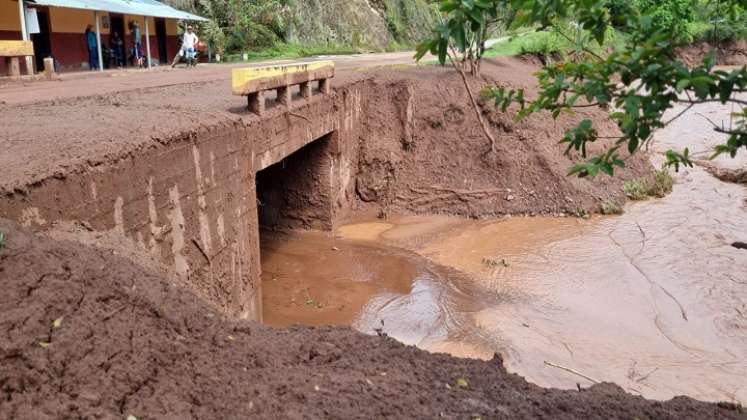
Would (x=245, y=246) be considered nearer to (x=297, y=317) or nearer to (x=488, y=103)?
(x=297, y=317)

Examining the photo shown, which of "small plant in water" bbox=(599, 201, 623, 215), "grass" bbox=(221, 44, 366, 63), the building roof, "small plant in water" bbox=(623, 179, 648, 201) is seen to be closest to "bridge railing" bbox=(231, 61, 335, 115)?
"small plant in water" bbox=(599, 201, 623, 215)

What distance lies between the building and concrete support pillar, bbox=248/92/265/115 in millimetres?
10051

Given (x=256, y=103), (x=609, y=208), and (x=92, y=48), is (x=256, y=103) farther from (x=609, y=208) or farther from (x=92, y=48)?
(x=92, y=48)

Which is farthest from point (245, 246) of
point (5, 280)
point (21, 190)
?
point (5, 280)

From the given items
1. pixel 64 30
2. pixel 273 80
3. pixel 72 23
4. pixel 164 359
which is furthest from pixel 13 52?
pixel 164 359

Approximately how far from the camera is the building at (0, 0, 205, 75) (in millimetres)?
16953

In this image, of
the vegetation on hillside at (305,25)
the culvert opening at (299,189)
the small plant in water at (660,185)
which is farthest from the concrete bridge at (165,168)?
the vegetation on hillside at (305,25)

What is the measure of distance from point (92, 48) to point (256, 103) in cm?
1399

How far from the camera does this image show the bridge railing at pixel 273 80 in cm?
773

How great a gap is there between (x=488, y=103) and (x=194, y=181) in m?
10.5

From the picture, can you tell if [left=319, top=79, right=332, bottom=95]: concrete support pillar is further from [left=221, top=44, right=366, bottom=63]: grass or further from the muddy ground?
[left=221, top=44, right=366, bottom=63]: grass

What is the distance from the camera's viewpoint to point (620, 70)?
240cm

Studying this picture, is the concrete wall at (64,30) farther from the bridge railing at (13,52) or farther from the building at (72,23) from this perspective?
the bridge railing at (13,52)

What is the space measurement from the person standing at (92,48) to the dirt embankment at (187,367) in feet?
58.9
